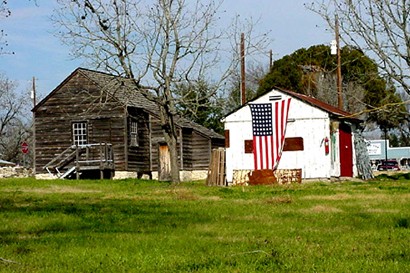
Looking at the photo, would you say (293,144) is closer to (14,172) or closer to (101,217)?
(101,217)

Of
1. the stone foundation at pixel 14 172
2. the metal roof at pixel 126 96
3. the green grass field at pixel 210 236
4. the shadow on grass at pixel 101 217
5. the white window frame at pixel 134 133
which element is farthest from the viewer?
the stone foundation at pixel 14 172

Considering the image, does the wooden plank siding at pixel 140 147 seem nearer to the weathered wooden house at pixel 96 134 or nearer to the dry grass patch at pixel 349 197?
the weathered wooden house at pixel 96 134

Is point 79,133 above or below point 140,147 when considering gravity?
above

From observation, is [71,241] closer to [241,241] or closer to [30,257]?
[30,257]

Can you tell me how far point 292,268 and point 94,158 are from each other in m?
35.8

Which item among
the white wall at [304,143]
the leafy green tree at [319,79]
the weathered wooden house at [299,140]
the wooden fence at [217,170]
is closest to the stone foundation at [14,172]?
the leafy green tree at [319,79]

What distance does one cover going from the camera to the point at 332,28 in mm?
28719

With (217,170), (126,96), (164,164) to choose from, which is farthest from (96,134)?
(217,170)

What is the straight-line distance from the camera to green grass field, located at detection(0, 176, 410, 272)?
8.48 m

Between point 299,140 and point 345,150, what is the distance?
3354 millimetres

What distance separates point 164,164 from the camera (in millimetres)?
45875

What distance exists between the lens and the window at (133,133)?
4435 centimetres

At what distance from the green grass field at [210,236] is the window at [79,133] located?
83.3 feet

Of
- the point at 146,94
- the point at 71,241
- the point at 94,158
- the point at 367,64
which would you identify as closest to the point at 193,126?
the point at 94,158
